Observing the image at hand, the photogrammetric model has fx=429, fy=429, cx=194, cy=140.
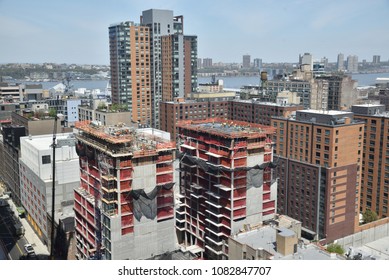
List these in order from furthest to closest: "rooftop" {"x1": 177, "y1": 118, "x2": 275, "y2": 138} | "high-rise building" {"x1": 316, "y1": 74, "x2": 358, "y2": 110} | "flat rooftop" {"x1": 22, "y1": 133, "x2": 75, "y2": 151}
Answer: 1. "high-rise building" {"x1": 316, "y1": 74, "x2": 358, "y2": 110}
2. "flat rooftop" {"x1": 22, "y1": 133, "x2": 75, "y2": 151}
3. "rooftop" {"x1": 177, "y1": 118, "x2": 275, "y2": 138}

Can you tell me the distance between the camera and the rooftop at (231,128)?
7770mm

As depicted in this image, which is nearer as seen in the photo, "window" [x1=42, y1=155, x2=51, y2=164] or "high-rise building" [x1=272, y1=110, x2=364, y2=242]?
"window" [x1=42, y1=155, x2=51, y2=164]

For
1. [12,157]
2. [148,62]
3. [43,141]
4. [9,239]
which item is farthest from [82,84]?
[9,239]

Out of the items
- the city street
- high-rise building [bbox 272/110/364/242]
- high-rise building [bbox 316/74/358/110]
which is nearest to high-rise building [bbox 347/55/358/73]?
high-rise building [bbox 272/110/364/242]

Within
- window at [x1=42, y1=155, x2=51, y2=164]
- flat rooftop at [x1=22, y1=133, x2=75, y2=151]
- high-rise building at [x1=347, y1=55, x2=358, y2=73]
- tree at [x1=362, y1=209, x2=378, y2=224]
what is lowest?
tree at [x1=362, y1=209, x2=378, y2=224]

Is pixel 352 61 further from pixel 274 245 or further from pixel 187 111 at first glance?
pixel 187 111

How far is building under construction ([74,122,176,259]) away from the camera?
A: 6188 mm

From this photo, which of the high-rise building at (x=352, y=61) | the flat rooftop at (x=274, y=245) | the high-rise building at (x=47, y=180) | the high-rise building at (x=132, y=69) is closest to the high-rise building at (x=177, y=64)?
the high-rise building at (x=132, y=69)

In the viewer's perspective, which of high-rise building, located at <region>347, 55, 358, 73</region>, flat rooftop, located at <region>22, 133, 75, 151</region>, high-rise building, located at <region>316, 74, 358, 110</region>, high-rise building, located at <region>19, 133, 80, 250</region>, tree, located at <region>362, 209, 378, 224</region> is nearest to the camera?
high-rise building, located at <region>347, 55, 358, 73</region>

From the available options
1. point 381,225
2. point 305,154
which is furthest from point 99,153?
point 381,225

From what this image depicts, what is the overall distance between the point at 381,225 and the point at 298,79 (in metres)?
10.8

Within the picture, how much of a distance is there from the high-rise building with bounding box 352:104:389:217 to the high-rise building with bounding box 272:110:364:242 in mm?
1113

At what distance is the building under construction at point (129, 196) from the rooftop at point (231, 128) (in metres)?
1.58

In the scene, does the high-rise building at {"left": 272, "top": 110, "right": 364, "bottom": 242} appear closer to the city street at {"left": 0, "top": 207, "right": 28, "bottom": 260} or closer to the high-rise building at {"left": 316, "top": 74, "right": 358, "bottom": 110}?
the city street at {"left": 0, "top": 207, "right": 28, "bottom": 260}
